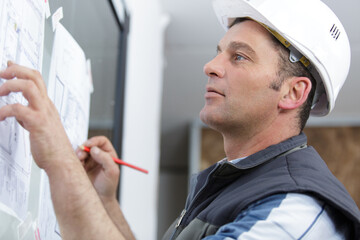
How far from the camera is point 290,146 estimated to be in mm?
1102

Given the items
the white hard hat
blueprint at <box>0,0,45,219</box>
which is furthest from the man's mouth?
blueprint at <box>0,0,45,219</box>

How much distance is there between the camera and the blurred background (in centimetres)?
157

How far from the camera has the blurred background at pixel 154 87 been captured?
157cm

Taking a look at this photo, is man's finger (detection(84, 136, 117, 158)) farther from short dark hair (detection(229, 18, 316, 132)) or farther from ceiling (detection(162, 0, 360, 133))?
ceiling (detection(162, 0, 360, 133))

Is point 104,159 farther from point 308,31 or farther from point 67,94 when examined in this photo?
point 308,31

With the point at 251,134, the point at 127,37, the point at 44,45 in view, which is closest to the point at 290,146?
the point at 251,134

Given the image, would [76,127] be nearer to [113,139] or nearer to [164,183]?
[113,139]

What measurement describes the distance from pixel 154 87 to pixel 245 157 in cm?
152

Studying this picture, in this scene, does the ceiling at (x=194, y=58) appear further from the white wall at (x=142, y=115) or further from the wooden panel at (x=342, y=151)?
the white wall at (x=142, y=115)

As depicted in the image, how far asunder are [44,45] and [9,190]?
341mm

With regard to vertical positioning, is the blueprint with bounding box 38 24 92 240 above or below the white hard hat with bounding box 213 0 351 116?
below

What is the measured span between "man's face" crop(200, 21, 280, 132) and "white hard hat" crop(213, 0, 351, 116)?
5cm

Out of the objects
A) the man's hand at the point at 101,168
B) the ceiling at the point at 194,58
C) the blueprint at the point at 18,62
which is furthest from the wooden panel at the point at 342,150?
the blueprint at the point at 18,62

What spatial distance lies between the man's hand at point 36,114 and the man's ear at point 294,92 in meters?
0.66
